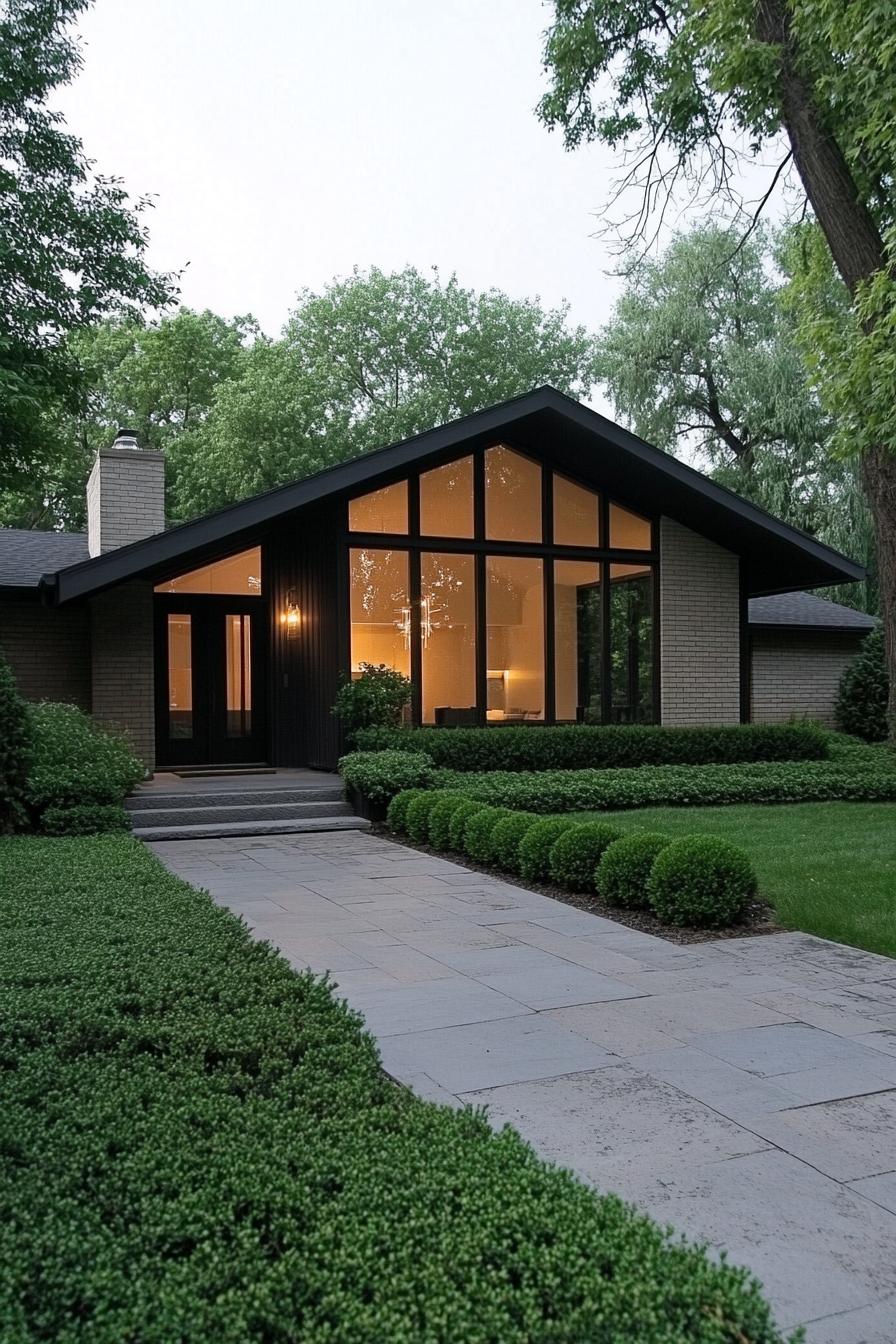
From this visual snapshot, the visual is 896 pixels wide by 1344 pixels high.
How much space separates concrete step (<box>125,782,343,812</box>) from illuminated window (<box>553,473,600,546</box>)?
4.85m

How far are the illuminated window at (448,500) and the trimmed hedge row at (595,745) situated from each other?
2607 millimetres

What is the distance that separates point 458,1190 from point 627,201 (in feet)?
30.1

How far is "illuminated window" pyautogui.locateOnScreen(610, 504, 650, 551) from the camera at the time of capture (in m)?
13.9

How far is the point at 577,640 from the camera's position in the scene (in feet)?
44.7

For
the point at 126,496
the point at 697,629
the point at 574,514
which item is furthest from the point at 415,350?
the point at 126,496

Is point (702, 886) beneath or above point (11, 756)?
beneath

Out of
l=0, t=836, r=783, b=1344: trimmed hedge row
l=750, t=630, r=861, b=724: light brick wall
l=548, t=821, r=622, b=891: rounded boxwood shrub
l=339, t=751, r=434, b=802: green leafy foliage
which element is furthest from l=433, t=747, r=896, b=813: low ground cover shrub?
l=0, t=836, r=783, b=1344: trimmed hedge row

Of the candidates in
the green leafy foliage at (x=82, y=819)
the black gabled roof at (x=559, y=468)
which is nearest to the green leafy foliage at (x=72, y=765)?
the green leafy foliage at (x=82, y=819)

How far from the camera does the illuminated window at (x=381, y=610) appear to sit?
484 inches

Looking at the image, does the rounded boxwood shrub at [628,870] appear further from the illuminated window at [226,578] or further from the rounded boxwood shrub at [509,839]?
the illuminated window at [226,578]

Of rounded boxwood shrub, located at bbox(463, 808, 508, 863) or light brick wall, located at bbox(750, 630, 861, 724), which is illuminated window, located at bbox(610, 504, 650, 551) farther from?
rounded boxwood shrub, located at bbox(463, 808, 508, 863)

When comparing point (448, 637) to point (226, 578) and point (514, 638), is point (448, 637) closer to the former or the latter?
point (514, 638)

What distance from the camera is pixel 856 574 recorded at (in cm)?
1378

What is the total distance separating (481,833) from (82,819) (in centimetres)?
368
